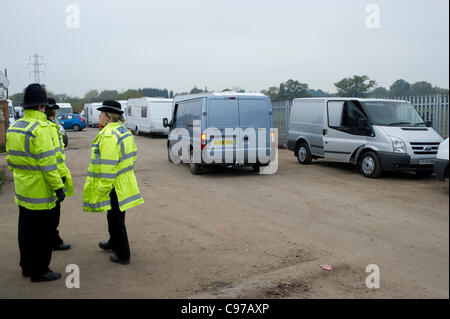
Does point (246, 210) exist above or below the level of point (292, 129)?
below

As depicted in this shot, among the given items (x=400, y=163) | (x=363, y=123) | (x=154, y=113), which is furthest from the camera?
(x=154, y=113)

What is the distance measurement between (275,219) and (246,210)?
2.65 feet

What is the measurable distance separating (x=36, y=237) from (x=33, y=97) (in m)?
1.50

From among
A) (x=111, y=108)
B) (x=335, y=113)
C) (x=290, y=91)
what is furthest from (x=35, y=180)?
(x=290, y=91)

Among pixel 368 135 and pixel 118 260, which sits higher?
pixel 368 135

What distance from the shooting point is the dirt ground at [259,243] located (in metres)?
3.89

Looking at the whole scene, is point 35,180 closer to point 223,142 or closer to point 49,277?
point 49,277

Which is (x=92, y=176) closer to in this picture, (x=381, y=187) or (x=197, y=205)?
(x=197, y=205)

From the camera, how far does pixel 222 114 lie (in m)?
11.8

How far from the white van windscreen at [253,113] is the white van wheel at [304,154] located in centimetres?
→ 249

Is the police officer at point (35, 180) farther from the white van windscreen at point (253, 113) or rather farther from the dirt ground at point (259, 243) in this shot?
the white van windscreen at point (253, 113)

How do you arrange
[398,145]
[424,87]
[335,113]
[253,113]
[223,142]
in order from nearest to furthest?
[424,87], [398,145], [223,142], [253,113], [335,113]
